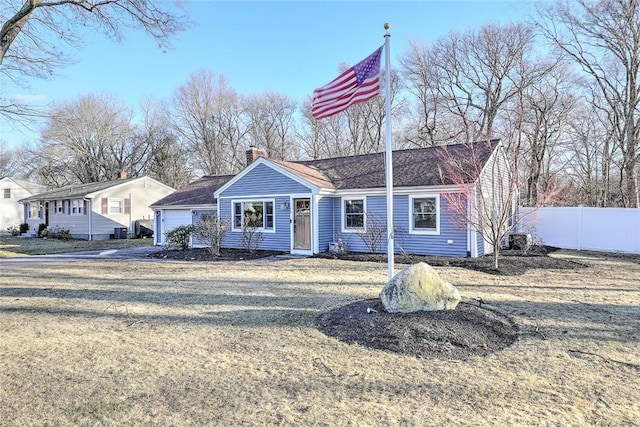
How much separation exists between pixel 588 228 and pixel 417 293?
43.6 feet

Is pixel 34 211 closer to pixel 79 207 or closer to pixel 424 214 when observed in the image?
pixel 79 207

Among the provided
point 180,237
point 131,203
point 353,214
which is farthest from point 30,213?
point 353,214

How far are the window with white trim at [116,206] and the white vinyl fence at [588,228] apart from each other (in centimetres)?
2432

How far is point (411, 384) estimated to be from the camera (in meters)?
3.70

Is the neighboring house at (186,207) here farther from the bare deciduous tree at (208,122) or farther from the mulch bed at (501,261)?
the bare deciduous tree at (208,122)

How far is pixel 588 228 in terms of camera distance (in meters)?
15.3

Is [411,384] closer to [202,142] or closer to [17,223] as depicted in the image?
[202,142]

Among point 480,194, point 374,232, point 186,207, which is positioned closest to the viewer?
point 480,194

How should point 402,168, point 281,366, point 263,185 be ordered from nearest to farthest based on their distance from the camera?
point 281,366
point 402,168
point 263,185

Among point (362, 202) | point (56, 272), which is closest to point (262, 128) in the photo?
point (362, 202)

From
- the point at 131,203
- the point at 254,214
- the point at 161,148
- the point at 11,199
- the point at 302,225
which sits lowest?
the point at 302,225

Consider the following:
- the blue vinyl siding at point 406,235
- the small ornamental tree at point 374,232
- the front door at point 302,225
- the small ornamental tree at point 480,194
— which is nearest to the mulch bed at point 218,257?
the front door at point 302,225

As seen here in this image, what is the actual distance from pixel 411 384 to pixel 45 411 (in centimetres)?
319

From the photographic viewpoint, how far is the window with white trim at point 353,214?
14.8m
